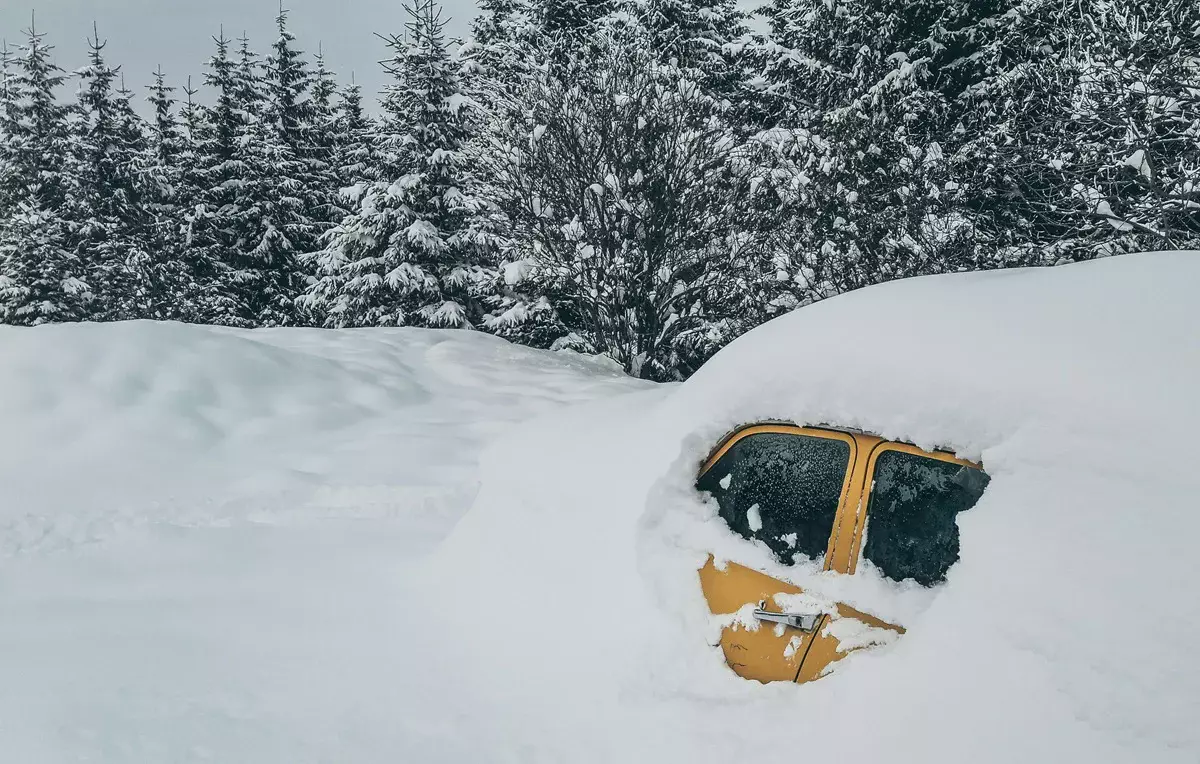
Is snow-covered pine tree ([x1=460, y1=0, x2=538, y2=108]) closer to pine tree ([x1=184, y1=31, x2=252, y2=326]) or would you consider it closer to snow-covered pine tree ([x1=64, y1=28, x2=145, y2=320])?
pine tree ([x1=184, y1=31, x2=252, y2=326])

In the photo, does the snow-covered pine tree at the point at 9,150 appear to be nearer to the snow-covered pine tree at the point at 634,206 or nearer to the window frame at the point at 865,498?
the snow-covered pine tree at the point at 634,206

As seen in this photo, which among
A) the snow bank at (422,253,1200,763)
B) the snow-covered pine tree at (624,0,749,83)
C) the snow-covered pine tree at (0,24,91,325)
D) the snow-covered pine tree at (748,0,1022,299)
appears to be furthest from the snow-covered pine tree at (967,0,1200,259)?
the snow-covered pine tree at (0,24,91,325)

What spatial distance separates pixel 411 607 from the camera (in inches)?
162

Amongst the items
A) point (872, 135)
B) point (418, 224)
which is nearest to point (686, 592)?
point (872, 135)

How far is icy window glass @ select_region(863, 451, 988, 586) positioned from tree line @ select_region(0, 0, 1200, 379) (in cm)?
833

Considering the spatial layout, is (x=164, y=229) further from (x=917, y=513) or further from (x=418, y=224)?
(x=917, y=513)

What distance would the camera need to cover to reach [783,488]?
8.96 ft

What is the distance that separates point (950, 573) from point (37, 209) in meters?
32.6

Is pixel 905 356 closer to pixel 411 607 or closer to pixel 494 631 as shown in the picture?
pixel 494 631

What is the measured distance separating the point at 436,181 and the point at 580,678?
1834 centimetres

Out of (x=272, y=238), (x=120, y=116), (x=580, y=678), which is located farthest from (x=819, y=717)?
(x=120, y=116)

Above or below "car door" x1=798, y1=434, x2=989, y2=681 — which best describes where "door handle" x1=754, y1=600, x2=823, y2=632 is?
below

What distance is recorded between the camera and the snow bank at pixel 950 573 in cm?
189

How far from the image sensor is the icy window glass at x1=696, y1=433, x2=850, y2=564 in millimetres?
2590
